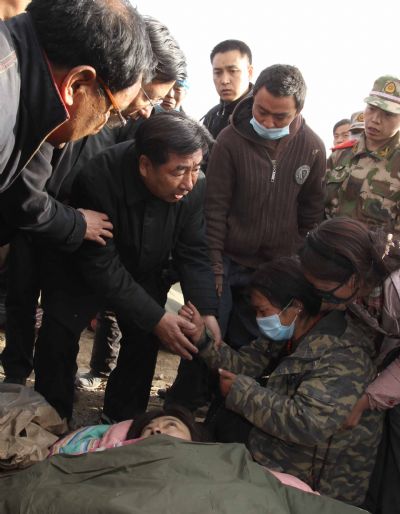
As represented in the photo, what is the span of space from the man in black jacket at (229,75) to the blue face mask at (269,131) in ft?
3.18

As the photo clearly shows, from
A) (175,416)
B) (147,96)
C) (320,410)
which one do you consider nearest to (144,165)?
(147,96)

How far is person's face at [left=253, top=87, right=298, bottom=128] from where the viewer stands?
138 inches

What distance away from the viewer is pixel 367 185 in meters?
3.88

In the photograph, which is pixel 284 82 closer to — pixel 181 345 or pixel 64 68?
pixel 181 345

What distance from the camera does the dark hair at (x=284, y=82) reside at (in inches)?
137

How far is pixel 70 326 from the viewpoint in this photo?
322 cm

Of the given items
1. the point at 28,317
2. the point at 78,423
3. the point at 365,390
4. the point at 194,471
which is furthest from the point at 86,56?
the point at 78,423

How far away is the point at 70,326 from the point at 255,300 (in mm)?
1032

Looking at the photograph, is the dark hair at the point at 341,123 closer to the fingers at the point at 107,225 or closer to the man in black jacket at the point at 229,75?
the man in black jacket at the point at 229,75

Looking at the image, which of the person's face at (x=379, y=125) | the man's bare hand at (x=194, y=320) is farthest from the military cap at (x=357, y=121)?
the man's bare hand at (x=194, y=320)

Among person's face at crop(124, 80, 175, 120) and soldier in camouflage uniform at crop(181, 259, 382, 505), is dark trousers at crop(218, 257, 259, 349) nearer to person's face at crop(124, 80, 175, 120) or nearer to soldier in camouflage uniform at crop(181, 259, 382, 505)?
soldier in camouflage uniform at crop(181, 259, 382, 505)

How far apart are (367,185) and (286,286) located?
1.42m

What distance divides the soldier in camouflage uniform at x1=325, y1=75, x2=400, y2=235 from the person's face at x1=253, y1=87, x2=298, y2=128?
69 centimetres

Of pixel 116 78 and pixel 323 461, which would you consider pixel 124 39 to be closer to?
pixel 116 78
